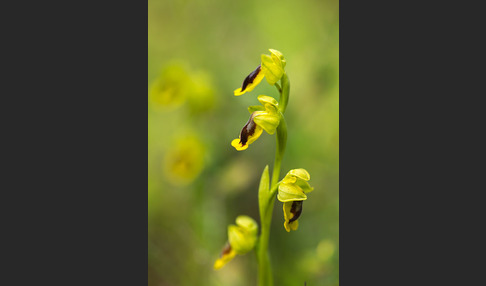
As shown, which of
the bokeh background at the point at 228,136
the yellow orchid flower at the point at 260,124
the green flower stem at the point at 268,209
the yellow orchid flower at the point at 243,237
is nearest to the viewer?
the yellow orchid flower at the point at 260,124

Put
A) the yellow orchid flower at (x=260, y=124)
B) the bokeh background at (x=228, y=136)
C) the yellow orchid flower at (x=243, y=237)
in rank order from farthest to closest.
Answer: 1. the bokeh background at (x=228, y=136)
2. the yellow orchid flower at (x=243, y=237)
3. the yellow orchid flower at (x=260, y=124)

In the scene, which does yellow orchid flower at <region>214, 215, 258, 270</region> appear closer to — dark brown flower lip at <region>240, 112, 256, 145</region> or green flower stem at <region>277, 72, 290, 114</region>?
dark brown flower lip at <region>240, 112, 256, 145</region>

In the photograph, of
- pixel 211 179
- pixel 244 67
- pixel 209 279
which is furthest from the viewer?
pixel 244 67

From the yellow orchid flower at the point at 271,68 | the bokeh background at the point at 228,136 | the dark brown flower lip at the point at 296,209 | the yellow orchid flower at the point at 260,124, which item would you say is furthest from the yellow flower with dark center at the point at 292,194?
the bokeh background at the point at 228,136

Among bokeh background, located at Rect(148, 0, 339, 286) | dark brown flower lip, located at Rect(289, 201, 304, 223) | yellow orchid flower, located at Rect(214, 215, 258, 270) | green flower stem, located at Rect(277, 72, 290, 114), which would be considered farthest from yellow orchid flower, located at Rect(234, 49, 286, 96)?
bokeh background, located at Rect(148, 0, 339, 286)

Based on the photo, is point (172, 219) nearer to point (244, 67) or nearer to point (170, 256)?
point (170, 256)

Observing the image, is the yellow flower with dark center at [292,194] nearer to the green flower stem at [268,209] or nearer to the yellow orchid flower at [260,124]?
the green flower stem at [268,209]

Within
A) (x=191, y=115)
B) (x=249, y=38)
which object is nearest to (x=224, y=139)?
(x=191, y=115)
